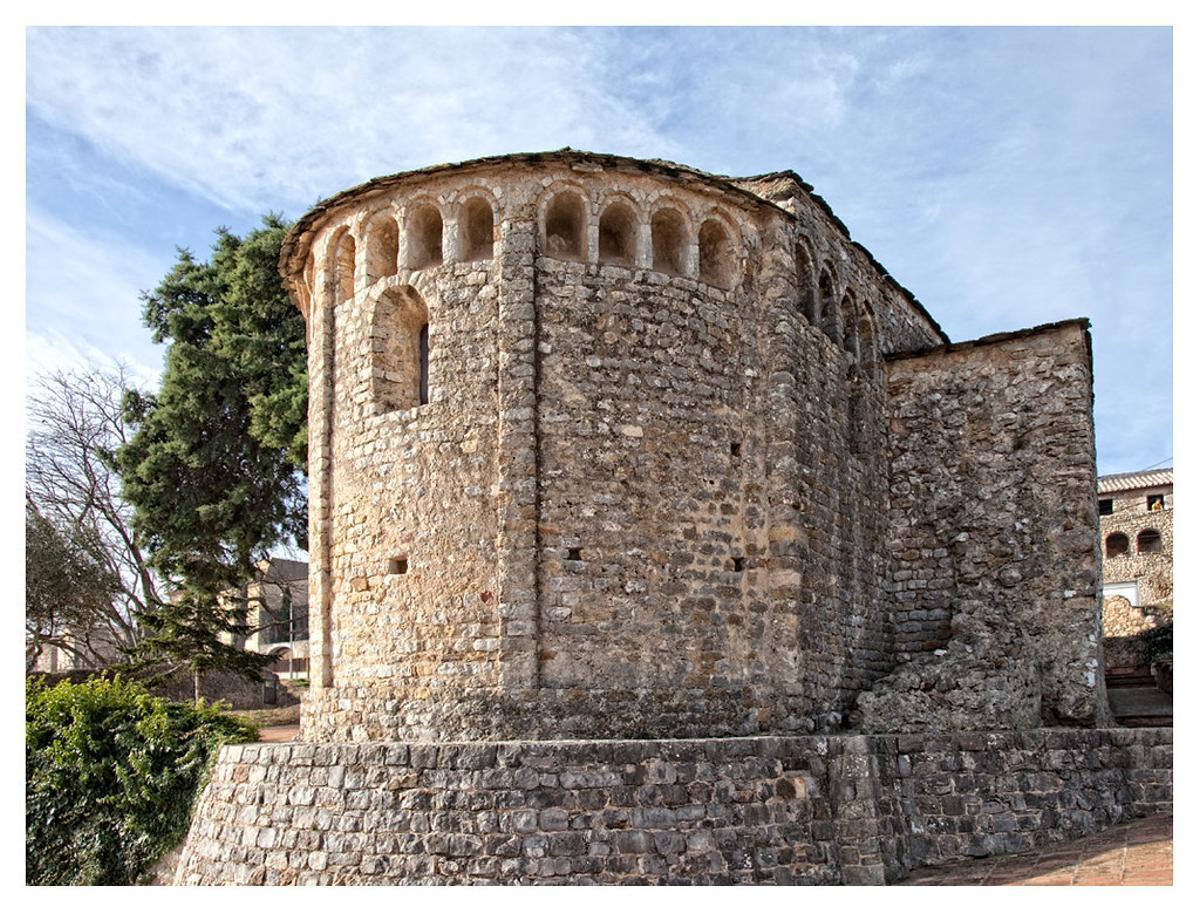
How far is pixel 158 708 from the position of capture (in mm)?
12758

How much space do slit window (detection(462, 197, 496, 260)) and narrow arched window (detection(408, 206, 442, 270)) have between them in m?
0.34

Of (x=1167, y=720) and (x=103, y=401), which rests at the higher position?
(x=103, y=401)

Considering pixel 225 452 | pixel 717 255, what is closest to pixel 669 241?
pixel 717 255

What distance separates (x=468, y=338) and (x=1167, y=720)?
11.6 meters

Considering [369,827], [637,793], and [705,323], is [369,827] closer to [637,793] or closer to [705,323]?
[637,793]

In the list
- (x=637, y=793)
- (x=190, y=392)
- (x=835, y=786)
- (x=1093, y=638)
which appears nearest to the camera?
(x=637, y=793)

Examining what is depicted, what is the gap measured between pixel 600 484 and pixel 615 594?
3.63ft

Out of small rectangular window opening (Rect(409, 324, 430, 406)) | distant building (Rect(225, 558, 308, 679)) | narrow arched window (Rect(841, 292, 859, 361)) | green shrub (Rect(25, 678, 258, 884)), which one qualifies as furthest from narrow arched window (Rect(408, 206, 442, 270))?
distant building (Rect(225, 558, 308, 679))

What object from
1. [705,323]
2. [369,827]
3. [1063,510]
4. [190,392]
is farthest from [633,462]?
[190,392]

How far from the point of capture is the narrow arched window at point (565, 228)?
38.5 ft

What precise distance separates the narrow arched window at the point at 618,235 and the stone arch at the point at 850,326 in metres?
3.69

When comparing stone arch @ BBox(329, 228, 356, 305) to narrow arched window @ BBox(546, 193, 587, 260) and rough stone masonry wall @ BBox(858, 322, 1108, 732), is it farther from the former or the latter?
rough stone masonry wall @ BBox(858, 322, 1108, 732)

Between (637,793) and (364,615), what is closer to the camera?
(637,793)

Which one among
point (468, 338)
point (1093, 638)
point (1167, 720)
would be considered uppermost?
point (468, 338)
